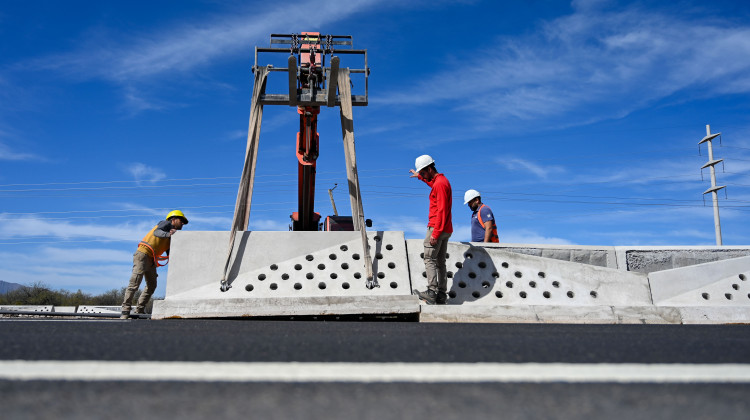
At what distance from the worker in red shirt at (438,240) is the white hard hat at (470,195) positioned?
2176 mm

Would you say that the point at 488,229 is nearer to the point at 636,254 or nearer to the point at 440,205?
the point at 440,205

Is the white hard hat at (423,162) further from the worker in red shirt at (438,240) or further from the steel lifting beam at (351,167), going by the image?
the steel lifting beam at (351,167)

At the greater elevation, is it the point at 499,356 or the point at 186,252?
the point at 186,252

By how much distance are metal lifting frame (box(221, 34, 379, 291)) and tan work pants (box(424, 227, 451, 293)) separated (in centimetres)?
79

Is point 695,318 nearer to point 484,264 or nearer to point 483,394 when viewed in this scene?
point 484,264

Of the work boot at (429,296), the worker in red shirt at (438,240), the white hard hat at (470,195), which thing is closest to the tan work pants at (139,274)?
the worker in red shirt at (438,240)

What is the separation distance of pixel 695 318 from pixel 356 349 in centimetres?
624

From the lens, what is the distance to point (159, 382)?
171 centimetres

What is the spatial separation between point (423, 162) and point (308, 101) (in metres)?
4.53

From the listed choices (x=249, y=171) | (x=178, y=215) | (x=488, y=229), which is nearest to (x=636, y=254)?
(x=488, y=229)

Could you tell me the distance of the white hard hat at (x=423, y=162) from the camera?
8.06 m

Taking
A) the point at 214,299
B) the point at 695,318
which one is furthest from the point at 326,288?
the point at 695,318

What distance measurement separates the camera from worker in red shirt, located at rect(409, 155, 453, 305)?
24.9 feet

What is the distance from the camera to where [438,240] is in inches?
300
